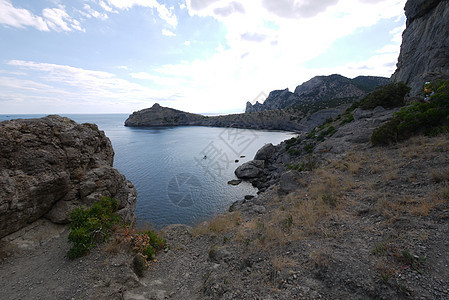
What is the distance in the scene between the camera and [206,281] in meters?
6.51

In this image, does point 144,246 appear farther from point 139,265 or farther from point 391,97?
point 391,97

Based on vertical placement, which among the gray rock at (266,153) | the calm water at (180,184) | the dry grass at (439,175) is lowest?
the calm water at (180,184)

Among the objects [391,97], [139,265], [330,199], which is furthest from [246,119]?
[139,265]

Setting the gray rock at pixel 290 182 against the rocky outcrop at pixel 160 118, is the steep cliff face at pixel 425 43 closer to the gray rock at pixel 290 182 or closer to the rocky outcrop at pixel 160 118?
the gray rock at pixel 290 182

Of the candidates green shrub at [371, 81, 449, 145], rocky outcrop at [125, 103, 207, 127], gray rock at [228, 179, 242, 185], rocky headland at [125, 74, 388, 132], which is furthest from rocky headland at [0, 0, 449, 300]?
rocky outcrop at [125, 103, 207, 127]

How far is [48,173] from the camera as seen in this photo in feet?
25.8

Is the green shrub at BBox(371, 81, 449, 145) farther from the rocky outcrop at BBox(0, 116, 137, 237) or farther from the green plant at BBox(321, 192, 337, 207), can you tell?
the rocky outcrop at BBox(0, 116, 137, 237)

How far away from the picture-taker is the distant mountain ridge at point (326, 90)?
10369cm

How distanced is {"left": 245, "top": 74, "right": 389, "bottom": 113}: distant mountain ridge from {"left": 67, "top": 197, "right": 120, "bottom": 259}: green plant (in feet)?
343

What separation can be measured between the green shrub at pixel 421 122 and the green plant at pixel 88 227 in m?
19.8

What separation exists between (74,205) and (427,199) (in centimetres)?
1466

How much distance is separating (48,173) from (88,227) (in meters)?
3.08

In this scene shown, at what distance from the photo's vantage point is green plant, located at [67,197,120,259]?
6707 mm

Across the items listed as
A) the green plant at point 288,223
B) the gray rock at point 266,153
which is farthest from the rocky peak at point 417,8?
the green plant at point 288,223
